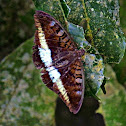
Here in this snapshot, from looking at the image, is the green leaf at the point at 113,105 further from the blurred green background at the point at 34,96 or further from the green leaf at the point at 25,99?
the green leaf at the point at 25,99

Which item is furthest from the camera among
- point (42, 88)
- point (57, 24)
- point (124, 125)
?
point (42, 88)

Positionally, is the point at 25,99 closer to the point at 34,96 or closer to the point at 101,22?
the point at 34,96

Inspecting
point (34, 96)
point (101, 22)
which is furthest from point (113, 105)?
point (101, 22)

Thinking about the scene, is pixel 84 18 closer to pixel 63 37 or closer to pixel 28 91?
pixel 63 37

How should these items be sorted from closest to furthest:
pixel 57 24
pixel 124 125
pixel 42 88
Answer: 1. pixel 57 24
2. pixel 124 125
3. pixel 42 88

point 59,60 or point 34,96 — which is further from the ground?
point 59,60

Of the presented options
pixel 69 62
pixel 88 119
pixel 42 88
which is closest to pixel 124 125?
pixel 88 119
